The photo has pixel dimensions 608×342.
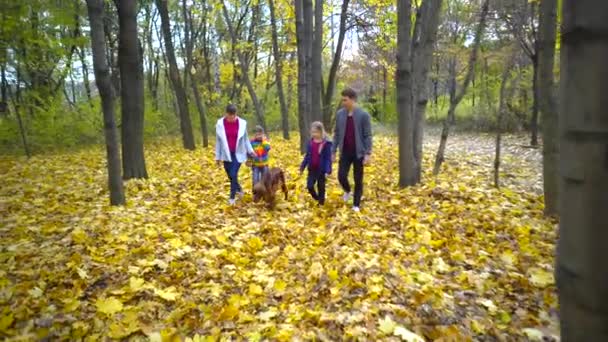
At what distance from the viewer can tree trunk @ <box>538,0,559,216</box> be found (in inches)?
217

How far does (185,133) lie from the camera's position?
15805 millimetres

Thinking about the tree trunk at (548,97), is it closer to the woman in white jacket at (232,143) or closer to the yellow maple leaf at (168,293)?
the woman in white jacket at (232,143)

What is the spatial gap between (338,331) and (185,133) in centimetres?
1381

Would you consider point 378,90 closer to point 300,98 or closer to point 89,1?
point 300,98

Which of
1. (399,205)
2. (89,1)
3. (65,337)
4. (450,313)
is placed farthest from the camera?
(399,205)

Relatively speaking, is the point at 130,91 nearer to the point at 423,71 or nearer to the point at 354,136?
the point at 354,136

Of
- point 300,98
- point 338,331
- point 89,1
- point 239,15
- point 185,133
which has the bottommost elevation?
point 338,331

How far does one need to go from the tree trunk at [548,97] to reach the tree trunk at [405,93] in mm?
2371

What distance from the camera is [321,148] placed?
7.06 m

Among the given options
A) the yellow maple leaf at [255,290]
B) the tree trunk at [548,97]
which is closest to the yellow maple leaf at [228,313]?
the yellow maple leaf at [255,290]

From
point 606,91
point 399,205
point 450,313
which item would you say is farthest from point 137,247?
point 606,91

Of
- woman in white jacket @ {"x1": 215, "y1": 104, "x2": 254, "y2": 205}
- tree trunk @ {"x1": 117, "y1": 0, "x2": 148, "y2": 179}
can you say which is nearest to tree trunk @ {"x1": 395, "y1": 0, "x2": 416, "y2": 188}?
woman in white jacket @ {"x1": 215, "y1": 104, "x2": 254, "y2": 205}

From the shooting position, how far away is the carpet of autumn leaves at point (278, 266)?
131 inches

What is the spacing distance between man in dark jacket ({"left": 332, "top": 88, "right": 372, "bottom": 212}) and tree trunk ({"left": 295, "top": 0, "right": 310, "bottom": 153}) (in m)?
6.40
